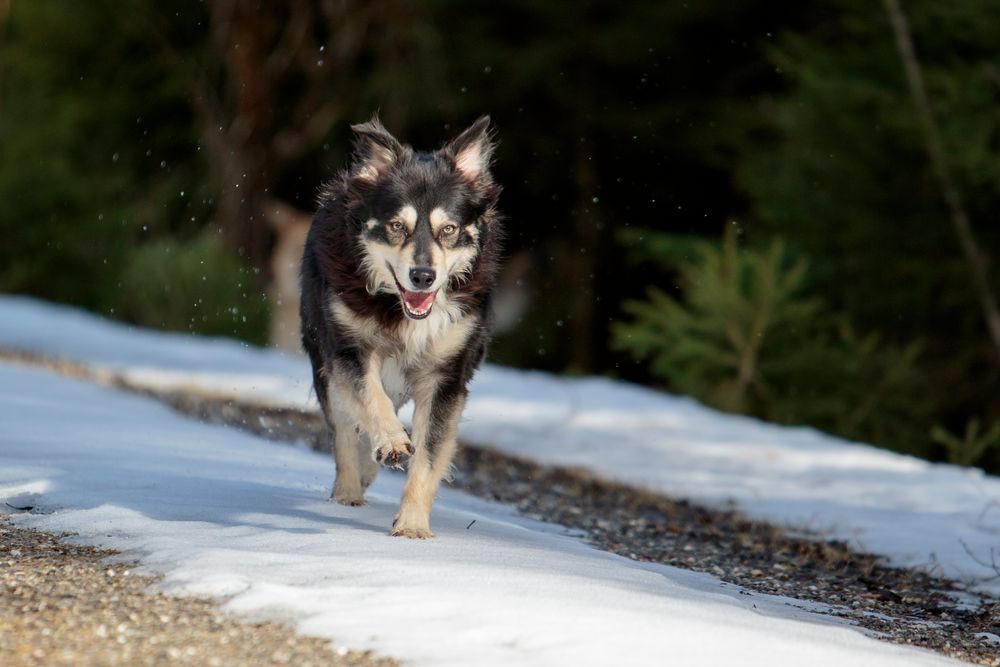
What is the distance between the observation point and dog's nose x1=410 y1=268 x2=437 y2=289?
20.3ft

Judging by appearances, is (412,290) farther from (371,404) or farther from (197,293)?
(197,293)

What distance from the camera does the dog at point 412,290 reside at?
632 centimetres

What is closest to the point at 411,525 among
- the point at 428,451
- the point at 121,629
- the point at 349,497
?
the point at 428,451

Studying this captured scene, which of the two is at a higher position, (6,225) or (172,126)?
(172,126)

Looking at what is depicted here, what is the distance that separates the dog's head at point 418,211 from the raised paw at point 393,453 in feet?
2.14

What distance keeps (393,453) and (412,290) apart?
2.49 ft

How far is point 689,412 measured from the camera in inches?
512

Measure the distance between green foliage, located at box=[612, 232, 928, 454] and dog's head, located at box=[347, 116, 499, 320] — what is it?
674 centimetres

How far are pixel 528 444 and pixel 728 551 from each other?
4329mm

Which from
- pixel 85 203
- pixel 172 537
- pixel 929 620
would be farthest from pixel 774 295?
pixel 85 203

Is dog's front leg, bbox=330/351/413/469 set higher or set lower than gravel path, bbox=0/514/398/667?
higher

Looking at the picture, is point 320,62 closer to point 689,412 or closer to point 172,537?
point 689,412


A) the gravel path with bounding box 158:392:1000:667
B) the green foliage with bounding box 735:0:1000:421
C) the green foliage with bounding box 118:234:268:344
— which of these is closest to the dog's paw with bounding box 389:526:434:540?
the gravel path with bounding box 158:392:1000:667

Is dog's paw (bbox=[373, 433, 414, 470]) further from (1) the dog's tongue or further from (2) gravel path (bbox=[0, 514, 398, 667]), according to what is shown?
(2) gravel path (bbox=[0, 514, 398, 667])
